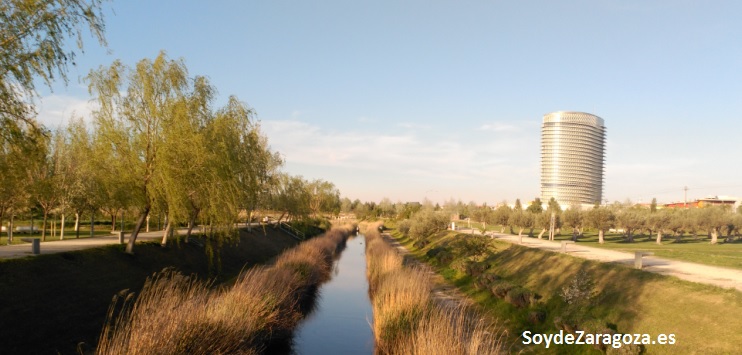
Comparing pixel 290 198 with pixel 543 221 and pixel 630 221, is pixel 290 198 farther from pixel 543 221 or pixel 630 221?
pixel 630 221

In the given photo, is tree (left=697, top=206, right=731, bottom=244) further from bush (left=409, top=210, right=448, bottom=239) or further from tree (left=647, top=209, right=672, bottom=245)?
bush (left=409, top=210, right=448, bottom=239)

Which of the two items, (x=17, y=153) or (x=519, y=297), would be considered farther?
(x=519, y=297)

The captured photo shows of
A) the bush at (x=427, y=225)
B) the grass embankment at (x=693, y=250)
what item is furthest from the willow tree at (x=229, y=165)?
the bush at (x=427, y=225)

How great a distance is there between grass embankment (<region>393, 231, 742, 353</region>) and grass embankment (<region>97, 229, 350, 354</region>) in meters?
9.39

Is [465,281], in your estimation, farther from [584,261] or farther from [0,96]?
[0,96]

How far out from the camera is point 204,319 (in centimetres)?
1084

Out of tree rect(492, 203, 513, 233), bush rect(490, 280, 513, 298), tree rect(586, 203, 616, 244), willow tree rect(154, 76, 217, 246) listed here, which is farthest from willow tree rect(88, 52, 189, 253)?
tree rect(492, 203, 513, 233)

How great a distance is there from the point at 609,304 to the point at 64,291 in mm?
21554

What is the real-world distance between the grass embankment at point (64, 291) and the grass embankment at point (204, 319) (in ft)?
5.93

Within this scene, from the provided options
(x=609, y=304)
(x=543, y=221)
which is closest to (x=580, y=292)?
(x=609, y=304)

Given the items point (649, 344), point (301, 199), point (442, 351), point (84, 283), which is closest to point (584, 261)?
→ point (649, 344)

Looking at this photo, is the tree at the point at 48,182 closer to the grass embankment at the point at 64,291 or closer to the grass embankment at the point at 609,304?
the grass embankment at the point at 64,291

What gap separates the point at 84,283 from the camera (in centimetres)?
1969

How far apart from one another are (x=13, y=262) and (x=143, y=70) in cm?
1153
